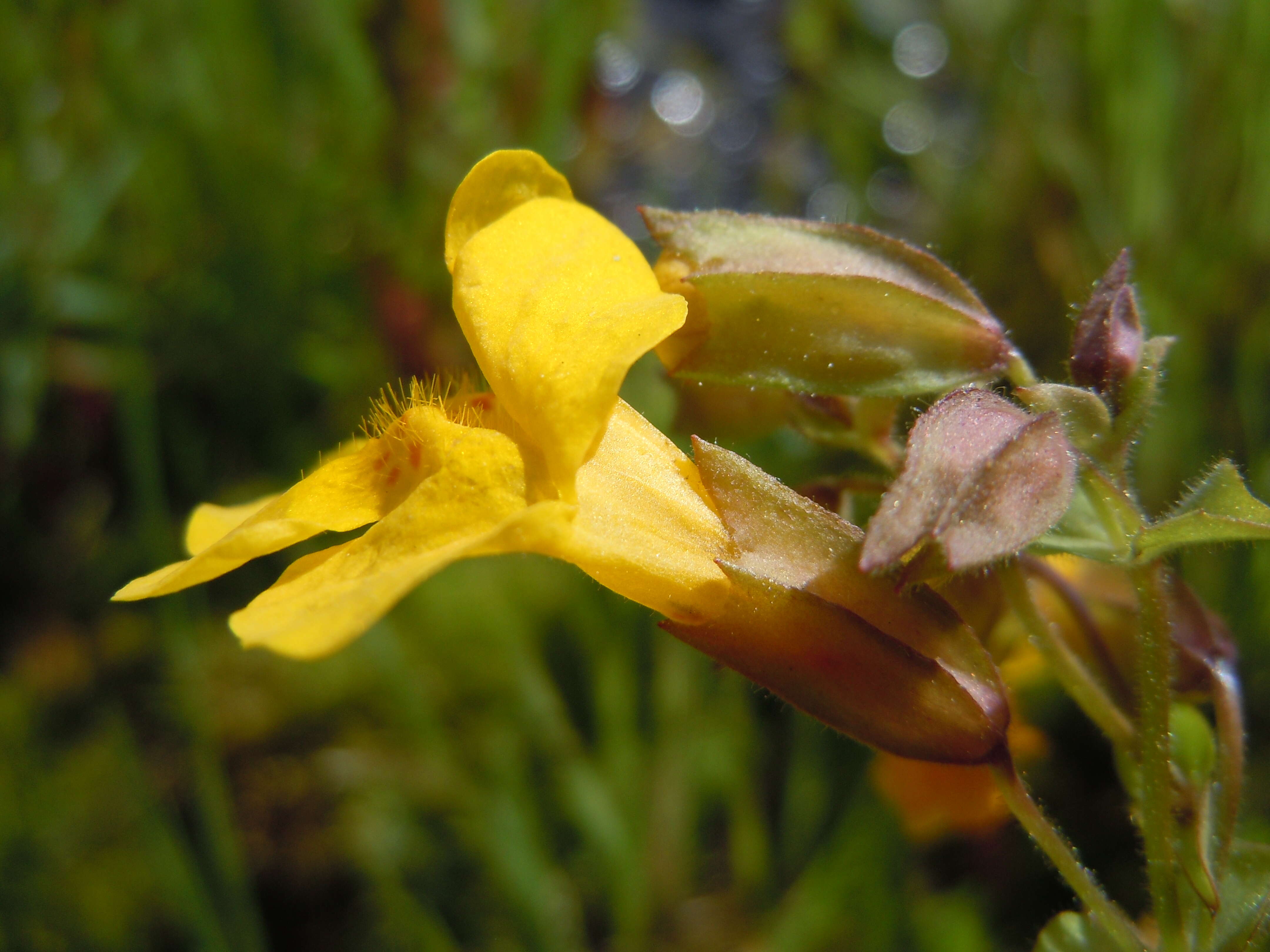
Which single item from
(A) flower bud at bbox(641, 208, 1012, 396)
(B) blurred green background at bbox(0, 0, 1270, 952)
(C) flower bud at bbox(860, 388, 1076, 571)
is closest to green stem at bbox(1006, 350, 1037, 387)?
(A) flower bud at bbox(641, 208, 1012, 396)

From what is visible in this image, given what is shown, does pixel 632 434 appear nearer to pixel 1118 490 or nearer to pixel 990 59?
pixel 1118 490

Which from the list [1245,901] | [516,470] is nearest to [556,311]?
[516,470]

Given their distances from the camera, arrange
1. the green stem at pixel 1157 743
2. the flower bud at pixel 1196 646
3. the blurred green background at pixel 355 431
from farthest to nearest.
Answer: the blurred green background at pixel 355 431
the flower bud at pixel 1196 646
the green stem at pixel 1157 743

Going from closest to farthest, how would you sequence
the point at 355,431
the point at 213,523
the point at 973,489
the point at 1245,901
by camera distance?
the point at 973,489, the point at 1245,901, the point at 213,523, the point at 355,431

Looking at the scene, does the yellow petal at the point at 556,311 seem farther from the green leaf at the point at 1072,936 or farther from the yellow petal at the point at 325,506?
the green leaf at the point at 1072,936

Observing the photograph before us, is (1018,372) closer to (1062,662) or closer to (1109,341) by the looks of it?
(1109,341)

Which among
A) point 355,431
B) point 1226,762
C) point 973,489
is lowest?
point 355,431

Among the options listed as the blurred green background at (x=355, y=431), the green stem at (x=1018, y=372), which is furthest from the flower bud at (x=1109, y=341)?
the blurred green background at (x=355, y=431)
